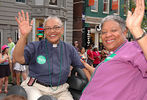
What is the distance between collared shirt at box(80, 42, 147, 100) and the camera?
1675 mm

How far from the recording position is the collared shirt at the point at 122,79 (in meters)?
1.67

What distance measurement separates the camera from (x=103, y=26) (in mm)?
2232

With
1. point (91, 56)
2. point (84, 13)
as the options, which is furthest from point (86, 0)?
point (91, 56)

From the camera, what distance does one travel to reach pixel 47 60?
2770 millimetres

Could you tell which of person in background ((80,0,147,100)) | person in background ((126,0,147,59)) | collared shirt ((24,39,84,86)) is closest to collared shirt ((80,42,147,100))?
person in background ((80,0,147,100))

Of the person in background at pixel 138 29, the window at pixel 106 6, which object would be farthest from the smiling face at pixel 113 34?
the window at pixel 106 6

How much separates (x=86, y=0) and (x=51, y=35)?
700 inches

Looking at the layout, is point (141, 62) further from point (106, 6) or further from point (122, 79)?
point (106, 6)

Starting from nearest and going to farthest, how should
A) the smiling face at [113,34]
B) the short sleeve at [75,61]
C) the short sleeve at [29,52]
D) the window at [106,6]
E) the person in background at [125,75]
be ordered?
the person in background at [125,75], the smiling face at [113,34], the short sleeve at [29,52], the short sleeve at [75,61], the window at [106,6]

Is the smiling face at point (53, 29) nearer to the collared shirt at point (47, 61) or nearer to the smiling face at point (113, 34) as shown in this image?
the collared shirt at point (47, 61)

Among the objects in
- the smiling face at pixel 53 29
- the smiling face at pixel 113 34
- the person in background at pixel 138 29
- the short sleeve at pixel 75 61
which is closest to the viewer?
the person in background at pixel 138 29

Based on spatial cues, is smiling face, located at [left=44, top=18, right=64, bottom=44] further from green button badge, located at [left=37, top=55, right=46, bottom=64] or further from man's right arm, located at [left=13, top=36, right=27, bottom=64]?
man's right arm, located at [left=13, top=36, right=27, bottom=64]

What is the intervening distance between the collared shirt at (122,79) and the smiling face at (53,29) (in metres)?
1.23

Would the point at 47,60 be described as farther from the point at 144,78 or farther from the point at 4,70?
the point at 4,70
